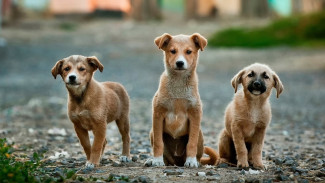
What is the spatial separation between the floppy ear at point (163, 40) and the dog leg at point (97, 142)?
1100 mm

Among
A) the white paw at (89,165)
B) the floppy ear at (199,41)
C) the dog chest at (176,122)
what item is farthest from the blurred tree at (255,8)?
the white paw at (89,165)

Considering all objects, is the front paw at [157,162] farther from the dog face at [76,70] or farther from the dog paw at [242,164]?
the dog face at [76,70]

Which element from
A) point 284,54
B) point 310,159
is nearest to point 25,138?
point 310,159

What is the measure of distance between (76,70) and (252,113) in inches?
80.7

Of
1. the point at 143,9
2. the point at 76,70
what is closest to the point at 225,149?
the point at 76,70

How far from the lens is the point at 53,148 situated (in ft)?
29.0

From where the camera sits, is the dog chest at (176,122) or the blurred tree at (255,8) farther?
the blurred tree at (255,8)

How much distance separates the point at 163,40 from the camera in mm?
7074

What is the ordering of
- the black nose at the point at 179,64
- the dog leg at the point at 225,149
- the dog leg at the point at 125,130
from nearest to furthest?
the black nose at the point at 179,64 → the dog leg at the point at 225,149 → the dog leg at the point at 125,130

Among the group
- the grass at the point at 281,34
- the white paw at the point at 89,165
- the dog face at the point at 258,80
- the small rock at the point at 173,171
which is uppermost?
the grass at the point at 281,34

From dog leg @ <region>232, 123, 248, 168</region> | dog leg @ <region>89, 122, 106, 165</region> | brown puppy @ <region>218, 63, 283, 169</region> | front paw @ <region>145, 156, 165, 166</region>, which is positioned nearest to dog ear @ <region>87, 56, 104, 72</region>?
dog leg @ <region>89, 122, 106, 165</region>

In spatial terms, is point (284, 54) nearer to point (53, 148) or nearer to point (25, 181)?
point (53, 148)

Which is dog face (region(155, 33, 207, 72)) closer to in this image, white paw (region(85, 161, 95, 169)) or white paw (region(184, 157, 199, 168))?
white paw (region(184, 157, 199, 168))

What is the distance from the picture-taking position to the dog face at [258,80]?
22.7 feet
